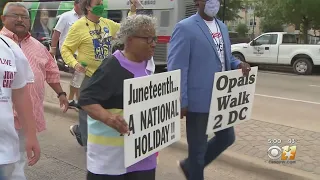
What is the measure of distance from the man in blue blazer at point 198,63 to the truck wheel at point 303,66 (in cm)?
1353

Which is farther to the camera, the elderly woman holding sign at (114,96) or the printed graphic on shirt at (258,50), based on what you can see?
the printed graphic on shirt at (258,50)

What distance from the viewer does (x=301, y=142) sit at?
5.35 m

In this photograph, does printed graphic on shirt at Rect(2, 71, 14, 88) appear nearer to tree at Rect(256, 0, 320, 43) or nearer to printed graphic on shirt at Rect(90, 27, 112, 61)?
printed graphic on shirt at Rect(90, 27, 112, 61)

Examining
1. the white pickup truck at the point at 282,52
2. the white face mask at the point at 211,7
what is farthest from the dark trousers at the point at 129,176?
the white pickup truck at the point at 282,52

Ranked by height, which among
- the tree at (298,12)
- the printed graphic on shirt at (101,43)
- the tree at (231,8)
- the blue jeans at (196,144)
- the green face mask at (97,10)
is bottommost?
the blue jeans at (196,144)

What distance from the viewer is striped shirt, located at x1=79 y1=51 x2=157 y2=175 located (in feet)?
8.09

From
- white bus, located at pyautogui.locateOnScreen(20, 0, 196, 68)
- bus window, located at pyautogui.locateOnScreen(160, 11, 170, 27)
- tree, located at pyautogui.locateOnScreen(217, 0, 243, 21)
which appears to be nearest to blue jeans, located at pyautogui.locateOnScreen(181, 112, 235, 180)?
white bus, located at pyautogui.locateOnScreen(20, 0, 196, 68)

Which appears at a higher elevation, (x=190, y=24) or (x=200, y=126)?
(x=190, y=24)

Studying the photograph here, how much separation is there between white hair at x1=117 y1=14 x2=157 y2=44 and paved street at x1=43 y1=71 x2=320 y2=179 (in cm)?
273

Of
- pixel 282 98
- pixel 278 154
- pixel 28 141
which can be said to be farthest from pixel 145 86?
pixel 282 98

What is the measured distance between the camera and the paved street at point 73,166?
4.48m

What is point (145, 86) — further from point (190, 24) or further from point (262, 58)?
→ point (262, 58)

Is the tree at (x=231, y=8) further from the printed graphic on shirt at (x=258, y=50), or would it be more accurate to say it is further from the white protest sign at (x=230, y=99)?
the white protest sign at (x=230, y=99)

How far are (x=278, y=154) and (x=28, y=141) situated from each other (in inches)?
125
